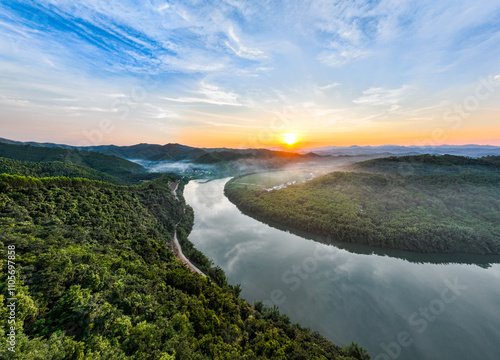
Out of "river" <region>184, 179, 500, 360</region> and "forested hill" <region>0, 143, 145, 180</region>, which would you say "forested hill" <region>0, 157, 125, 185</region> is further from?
"river" <region>184, 179, 500, 360</region>

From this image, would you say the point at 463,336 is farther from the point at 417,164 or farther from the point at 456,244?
the point at 417,164

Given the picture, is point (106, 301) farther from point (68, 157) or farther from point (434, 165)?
point (68, 157)

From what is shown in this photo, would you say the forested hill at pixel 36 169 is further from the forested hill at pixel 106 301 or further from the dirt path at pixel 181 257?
the dirt path at pixel 181 257

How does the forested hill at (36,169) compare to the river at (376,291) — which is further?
the forested hill at (36,169)

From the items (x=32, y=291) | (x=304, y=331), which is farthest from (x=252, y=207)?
(x=32, y=291)

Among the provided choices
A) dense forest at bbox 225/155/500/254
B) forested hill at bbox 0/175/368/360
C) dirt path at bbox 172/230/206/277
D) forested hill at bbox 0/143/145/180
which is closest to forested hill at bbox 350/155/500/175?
dense forest at bbox 225/155/500/254

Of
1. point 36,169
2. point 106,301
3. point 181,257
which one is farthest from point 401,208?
point 36,169

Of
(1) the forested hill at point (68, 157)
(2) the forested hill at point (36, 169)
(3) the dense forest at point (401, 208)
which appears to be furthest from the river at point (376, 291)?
(1) the forested hill at point (68, 157)
